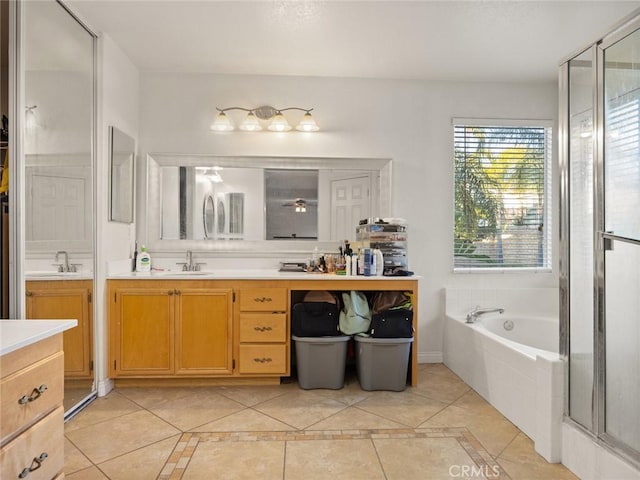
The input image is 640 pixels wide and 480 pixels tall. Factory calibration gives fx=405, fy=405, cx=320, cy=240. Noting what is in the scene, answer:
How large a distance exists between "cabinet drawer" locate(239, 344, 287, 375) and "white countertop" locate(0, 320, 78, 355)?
1.50m

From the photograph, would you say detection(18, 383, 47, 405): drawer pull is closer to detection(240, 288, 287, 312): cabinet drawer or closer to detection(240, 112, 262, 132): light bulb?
detection(240, 288, 287, 312): cabinet drawer

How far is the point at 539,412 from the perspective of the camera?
6.86ft

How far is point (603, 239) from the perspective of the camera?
1.76m

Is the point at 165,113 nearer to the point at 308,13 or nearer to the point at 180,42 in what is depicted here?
the point at 180,42

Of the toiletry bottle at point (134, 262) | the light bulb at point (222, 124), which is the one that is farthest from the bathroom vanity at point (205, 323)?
the light bulb at point (222, 124)

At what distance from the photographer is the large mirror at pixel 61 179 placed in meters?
2.10

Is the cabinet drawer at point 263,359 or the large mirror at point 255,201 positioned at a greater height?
the large mirror at point 255,201

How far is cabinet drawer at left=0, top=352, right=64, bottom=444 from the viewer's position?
121 centimetres

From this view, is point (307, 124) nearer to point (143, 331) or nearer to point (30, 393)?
point (143, 331)

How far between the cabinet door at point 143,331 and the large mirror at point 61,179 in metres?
0.21

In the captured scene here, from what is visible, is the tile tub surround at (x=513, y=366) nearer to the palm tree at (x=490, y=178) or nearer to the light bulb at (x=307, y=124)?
the palm tree at (x=490, y=178)

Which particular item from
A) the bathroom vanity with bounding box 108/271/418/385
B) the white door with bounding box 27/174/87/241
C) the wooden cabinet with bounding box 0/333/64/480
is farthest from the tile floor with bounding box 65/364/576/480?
the white door with bounding box 27/174/87/241

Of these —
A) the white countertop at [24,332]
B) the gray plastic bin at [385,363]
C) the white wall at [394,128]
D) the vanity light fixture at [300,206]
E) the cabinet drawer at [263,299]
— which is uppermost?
the white wall at [394,128]

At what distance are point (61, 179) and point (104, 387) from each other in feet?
4.76
